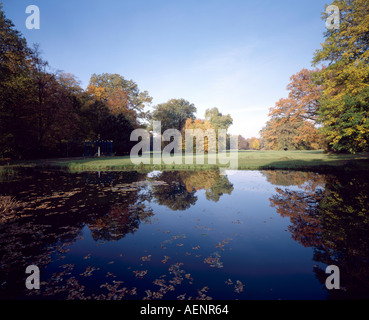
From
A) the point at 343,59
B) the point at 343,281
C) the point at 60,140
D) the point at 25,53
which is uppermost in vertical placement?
the point at 25,53

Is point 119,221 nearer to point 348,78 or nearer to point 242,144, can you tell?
point 348,78

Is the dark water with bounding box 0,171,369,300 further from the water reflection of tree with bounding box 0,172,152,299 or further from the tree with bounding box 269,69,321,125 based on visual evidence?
the tree with bounding box 269,69,321,125

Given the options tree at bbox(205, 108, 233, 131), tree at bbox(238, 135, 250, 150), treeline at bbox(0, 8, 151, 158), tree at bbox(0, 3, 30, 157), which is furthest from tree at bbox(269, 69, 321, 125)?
tree at bbox(238, 135, 250, 150)

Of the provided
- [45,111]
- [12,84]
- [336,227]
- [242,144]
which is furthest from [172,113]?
[242,144]

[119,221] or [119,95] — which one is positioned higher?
[119,95]

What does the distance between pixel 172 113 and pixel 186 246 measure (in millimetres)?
55852

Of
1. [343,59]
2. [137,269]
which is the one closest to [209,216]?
[137,269]

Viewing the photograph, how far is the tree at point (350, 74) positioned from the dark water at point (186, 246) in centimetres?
781

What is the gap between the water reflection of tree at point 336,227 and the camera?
11.2 feet

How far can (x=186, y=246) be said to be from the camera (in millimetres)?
4621

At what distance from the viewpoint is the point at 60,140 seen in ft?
104

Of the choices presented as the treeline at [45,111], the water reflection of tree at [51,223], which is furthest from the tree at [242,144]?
the water reflection of tree at [51,223]

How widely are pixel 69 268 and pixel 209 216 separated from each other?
14.3 ft
